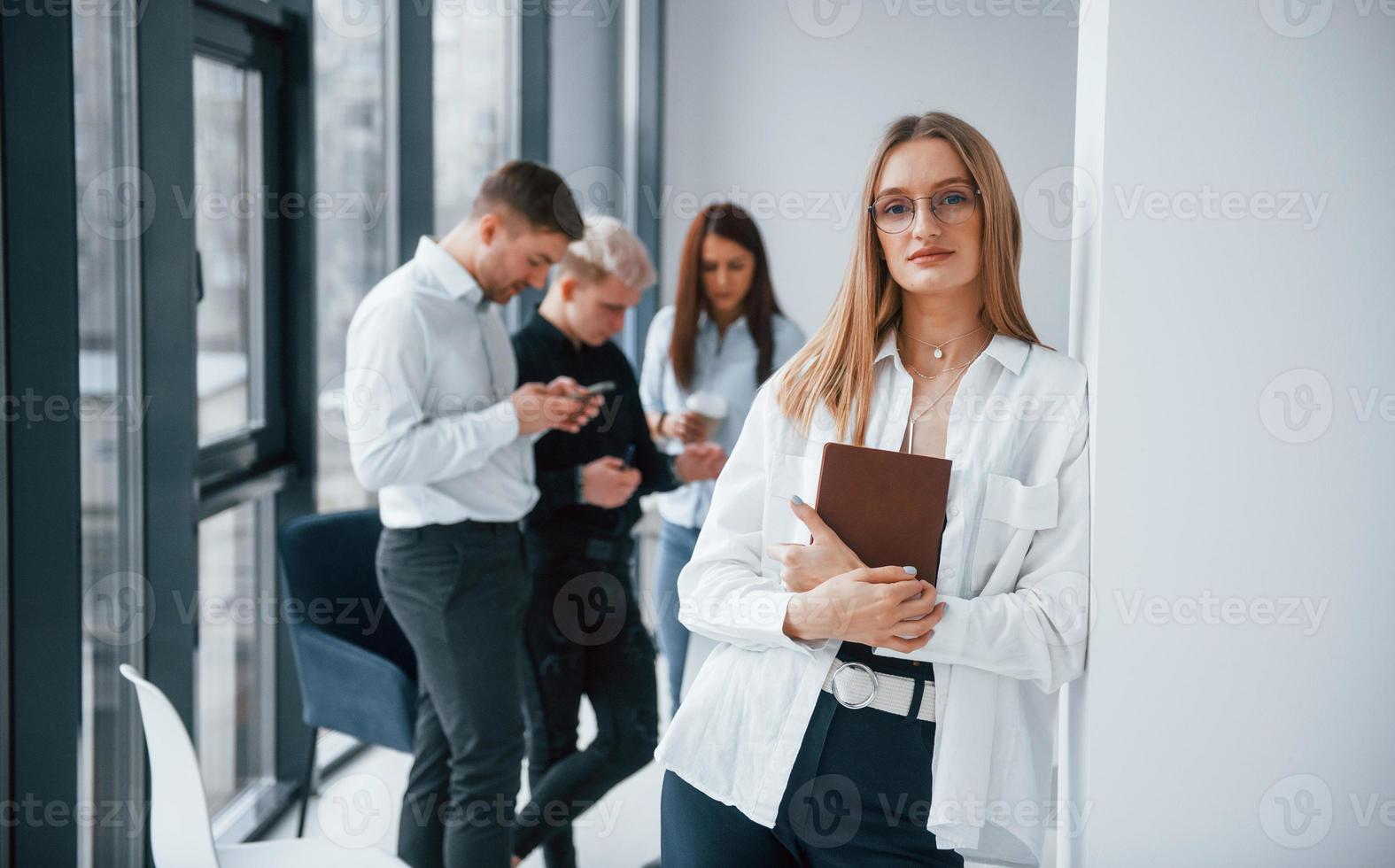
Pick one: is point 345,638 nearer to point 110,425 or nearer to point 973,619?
point 110,425

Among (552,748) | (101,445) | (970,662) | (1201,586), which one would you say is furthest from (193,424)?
(1201,586)

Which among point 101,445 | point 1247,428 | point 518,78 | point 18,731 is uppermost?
point 518,78

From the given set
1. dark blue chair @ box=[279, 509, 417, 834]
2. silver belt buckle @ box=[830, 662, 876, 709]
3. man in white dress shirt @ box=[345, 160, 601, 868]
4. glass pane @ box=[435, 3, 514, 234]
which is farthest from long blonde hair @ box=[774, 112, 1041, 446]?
glass pane @ box=[435, 3, 514, 234]

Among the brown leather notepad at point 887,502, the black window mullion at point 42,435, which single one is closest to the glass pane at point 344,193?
the black window mullion at point 42,435

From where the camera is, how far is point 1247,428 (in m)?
1.17

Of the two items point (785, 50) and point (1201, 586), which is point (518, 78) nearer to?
point (785, 50)

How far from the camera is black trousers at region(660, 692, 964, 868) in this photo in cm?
123

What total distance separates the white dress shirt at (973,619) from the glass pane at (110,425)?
3.77 ft

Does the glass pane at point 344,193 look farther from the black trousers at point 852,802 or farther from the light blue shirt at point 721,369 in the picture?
the black trousers at point 852,802

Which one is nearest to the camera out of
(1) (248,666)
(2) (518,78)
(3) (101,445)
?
(3) (101,445)

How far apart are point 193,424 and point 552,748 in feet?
3.46

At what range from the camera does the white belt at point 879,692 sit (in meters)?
1.24

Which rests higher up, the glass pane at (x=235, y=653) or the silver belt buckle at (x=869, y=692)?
the silver belt buckle at (x=869, y=692)

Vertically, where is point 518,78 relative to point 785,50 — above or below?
below
